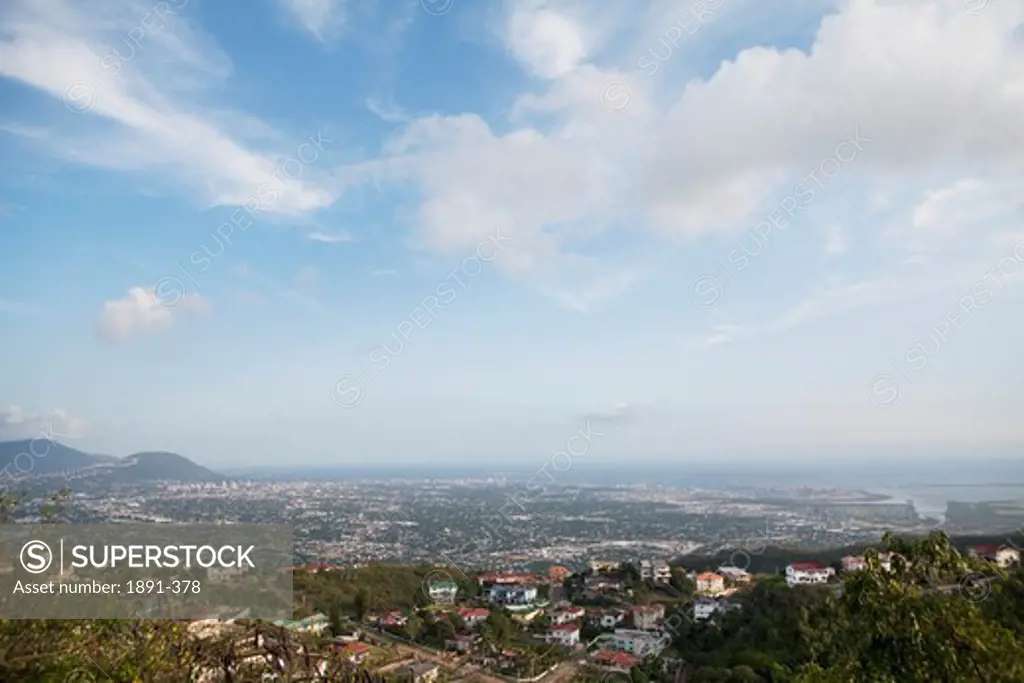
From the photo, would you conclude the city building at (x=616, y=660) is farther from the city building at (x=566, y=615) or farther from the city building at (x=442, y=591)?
the city building at (x=442, y=591)

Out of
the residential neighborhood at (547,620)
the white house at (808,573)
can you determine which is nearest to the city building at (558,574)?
the residential neighborhood at (547,620)

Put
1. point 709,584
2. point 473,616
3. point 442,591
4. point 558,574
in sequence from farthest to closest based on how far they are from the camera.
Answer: point 558,574 < point 709,584 < point 442,591 < point 473,616

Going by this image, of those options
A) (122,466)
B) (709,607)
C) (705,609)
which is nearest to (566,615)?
(705,609)

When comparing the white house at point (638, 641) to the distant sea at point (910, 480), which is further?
the distant sea at point (910, 480)

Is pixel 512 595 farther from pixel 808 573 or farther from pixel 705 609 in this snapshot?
pixel 808 573

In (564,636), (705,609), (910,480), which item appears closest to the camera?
(564,636)

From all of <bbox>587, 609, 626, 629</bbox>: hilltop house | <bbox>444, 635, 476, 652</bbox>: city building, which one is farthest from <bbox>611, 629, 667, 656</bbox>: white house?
<bbox>444, 635, 476, 652</bbox>: city building

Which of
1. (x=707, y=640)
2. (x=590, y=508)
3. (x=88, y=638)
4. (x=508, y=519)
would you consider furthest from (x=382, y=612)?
(x=590, y=508)
